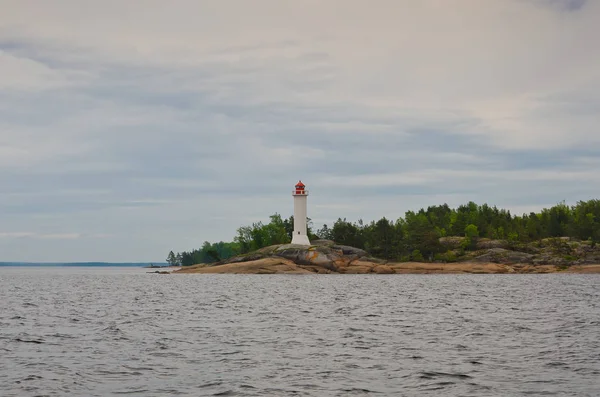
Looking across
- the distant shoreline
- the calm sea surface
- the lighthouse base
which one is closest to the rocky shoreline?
the distant shoreline

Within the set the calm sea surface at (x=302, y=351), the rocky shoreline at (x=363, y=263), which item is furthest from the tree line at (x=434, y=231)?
the calm sea surface at (x=302, y=351)

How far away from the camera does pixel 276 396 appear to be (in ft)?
69.5

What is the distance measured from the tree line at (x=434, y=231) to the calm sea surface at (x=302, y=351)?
97527 mm

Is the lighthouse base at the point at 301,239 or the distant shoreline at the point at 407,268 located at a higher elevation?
the lighthouse base at the point at 301,239

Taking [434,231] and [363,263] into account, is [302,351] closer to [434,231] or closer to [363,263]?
[363,263]

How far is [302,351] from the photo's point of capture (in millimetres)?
30094

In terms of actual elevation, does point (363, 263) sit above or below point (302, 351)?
above

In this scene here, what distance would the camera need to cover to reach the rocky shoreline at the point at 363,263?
132m

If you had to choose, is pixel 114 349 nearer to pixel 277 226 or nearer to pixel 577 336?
pixel 577 336

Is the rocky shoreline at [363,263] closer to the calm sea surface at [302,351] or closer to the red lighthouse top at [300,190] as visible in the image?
the red lighthouse top at [300,190]

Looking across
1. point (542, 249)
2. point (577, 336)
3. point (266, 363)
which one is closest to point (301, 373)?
point (266, 363)

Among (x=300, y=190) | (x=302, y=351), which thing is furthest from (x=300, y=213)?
(x=302, y=351)

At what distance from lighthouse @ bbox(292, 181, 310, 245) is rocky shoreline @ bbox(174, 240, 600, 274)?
93.8 inches

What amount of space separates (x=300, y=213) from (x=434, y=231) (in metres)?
34.6
